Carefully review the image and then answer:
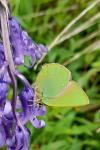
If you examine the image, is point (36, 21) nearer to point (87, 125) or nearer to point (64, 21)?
point (64, 21)

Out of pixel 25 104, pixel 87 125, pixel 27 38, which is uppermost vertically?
pixel 27 38

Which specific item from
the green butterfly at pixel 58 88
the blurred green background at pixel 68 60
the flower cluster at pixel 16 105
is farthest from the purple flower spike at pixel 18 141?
the blurred green background at pixel 68 60

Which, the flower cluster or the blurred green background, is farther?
the blurred green background

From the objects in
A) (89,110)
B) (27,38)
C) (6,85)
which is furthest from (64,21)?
(6,85)

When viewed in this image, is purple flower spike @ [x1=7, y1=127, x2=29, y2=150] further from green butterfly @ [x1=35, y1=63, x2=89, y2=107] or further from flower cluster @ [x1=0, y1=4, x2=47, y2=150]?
green butterfly @ [x1=35, y1=63, x2=89, y2=107]

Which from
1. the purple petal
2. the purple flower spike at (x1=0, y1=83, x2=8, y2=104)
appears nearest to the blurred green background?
the purple petal

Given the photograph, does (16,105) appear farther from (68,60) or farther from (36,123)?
(68,60)

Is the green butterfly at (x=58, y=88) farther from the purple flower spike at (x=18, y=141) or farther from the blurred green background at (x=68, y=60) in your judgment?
the blurred green background at (x=68, y=60)
